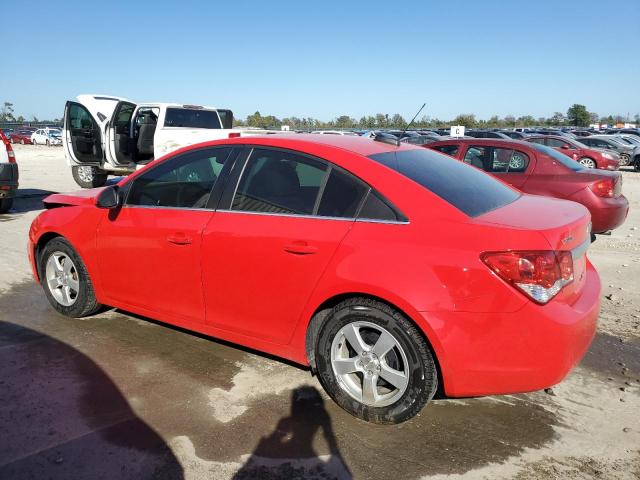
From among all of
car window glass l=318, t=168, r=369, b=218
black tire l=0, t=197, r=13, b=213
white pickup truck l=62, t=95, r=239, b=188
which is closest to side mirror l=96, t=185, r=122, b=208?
car window glass l=318, t=168, r=369, b=218

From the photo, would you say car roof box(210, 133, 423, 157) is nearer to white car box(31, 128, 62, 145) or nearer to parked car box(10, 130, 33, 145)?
white car box(31, 128, 62, 145)

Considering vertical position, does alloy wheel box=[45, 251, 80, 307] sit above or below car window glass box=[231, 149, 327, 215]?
below

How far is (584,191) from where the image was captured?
284 inches

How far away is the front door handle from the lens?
351cm

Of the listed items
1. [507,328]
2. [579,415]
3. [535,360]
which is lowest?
[579,415]

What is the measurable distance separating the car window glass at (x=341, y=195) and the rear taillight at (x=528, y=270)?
0.79 metres

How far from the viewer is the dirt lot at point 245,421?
2.60 m

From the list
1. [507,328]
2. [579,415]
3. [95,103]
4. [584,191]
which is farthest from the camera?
[95,103]

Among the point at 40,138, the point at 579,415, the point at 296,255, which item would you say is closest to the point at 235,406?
the point at 296,255

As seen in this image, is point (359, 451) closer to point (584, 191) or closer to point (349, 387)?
point (349, 387)

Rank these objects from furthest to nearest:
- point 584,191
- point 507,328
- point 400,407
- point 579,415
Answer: point 584,191 < point 579,415 < point 400,407 < point 507,328

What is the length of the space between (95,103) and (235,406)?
41.8 feet

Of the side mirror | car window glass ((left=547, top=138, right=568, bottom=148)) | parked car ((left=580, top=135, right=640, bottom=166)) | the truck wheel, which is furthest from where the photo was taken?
parked car ((left=580, top=135, right=640, bottom=166))

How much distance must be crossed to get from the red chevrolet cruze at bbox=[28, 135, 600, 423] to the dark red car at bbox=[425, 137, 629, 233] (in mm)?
4227
